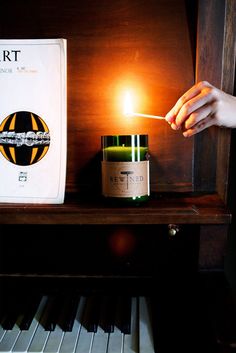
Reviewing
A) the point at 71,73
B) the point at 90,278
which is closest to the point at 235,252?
the point at 90,278

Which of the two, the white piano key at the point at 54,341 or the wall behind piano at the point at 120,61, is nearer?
the white piano key at the point at 54,341

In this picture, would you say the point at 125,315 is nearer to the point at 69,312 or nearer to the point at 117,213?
the point at 69,312

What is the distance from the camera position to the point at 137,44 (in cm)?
79

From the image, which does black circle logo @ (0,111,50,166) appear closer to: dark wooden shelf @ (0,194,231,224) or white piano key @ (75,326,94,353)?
dark wooden shelf @ (0,194,231,224)

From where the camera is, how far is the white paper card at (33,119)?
757 mm

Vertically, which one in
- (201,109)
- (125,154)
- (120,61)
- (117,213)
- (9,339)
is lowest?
(9,339)

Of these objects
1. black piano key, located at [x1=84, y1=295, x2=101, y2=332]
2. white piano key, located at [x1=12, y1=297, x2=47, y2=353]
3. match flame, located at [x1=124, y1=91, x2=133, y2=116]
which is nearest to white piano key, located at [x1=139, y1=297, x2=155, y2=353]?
black piano key, located at [x1=84, y1=295, x2=101, y2=332]

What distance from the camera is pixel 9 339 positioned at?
70 centimetres

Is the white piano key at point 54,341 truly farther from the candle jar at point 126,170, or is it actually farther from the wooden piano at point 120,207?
the candle jar at point 126,170

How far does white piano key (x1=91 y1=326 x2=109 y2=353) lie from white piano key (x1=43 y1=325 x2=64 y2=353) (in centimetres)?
8

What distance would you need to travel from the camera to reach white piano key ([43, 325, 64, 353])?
0.67 meters

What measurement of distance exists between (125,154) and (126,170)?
4 cm

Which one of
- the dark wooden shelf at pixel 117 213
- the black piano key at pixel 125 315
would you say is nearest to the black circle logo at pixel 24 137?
the dark wooden shelf at pixel 117 213

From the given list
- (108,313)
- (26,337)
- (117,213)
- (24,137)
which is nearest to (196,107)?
(117,213)
